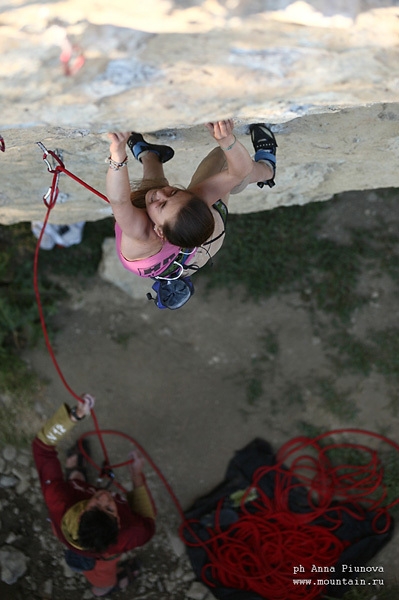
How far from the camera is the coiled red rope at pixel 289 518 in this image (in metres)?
3.86

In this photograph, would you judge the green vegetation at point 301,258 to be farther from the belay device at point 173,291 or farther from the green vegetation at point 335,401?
the belay device at point 173,291

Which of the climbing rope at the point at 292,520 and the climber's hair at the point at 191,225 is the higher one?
the climber's hair at the point at 191,225

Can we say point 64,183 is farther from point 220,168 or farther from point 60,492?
point 60,492

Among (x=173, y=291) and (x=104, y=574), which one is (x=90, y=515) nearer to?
(x=104, y=574)

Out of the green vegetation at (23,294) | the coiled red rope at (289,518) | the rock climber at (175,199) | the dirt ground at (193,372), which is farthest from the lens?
the dirt ground at (193,372)

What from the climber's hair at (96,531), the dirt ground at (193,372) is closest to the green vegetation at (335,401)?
the dirt ground at (193,372)

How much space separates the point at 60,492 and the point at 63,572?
79 cm

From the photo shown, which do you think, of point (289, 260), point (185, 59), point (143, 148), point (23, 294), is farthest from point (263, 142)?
point (23, 294)


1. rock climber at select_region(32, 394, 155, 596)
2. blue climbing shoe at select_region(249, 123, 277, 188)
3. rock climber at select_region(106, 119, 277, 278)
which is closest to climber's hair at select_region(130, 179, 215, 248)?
rock climber at select_region(106, 119, 277, 278)

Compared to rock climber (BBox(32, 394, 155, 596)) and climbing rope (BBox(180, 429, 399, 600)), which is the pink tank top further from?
climbing rope (BBox(180, 429, 399, 600))

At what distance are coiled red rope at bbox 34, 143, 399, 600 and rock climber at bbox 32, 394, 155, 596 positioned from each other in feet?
→ 1.40

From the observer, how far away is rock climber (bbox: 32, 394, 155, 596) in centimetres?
315

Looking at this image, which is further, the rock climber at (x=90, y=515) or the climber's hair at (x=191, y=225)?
the rock climber at (x=90, y=515)

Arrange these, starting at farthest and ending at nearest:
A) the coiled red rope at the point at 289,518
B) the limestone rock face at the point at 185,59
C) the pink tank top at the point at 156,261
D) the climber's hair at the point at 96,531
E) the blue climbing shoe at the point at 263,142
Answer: the coiled red rope at the point at 289,518
the climber's hair at the point at 96,531
the blue climbing shoe at the point at 263,142
the pink tank top at the point at 156,261
the limestone rock face at the point at 185,59
